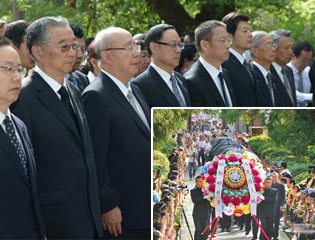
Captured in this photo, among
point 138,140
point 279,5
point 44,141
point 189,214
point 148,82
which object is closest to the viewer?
point 189,214

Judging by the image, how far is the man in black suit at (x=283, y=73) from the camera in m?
11.7

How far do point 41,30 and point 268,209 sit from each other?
228 cm

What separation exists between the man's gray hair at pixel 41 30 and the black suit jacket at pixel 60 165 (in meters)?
0.42

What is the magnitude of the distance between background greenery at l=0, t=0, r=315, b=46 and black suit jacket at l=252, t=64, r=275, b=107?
1091 cm

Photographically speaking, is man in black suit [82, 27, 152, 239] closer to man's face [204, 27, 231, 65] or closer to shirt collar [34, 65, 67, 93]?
shirt collar [34, 65, 67, 93]

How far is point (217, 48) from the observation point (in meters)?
10.1

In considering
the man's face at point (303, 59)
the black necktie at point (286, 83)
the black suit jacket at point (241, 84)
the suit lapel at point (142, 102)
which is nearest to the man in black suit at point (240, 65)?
the black suit jacket at point (241, 84)

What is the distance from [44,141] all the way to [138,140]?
911mm

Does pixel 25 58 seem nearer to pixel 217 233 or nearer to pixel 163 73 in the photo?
pixel 163 73

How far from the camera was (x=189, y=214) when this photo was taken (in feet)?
22.2

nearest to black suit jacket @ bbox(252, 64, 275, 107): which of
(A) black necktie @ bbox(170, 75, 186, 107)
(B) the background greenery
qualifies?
(A) black necktie @ bbox(170, 75, 186, 107)

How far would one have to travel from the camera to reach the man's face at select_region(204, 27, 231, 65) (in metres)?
10.1

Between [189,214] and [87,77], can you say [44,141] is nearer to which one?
[189,214]

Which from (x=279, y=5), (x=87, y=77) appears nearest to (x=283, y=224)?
(x=87, y=77)
